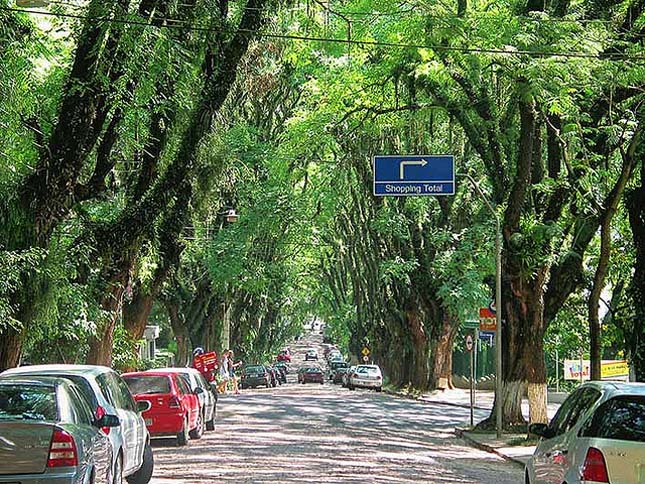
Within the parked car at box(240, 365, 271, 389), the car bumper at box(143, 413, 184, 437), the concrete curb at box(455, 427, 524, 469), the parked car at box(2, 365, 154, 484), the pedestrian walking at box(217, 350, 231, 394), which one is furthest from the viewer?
the parked car at box(240, 365, 271, 389)

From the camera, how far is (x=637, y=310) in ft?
62.6

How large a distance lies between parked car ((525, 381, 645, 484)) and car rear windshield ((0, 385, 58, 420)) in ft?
16.9

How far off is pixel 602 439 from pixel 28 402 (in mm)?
5830

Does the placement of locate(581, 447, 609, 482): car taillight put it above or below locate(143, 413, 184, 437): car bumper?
above

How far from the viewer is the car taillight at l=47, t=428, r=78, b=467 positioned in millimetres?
10242

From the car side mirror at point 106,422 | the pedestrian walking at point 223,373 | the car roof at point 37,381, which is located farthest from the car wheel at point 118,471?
the pedestrian walking at point 223,373

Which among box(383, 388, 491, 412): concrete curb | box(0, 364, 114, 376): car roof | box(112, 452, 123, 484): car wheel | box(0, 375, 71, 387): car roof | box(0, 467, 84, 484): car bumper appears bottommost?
box(383, 388, 491, 412): concrete curb

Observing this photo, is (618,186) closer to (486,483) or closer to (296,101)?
(486,483)

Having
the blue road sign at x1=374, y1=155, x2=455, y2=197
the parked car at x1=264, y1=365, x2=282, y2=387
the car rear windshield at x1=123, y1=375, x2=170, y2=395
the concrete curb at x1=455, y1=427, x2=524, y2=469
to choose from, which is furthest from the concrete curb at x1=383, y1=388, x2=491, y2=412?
the car rear windshield at x1=123, y1=375, x2=170, y2=395

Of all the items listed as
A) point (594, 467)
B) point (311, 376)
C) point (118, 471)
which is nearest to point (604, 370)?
point (118, 471)

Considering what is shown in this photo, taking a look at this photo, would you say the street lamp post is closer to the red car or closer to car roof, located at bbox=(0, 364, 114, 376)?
the red car

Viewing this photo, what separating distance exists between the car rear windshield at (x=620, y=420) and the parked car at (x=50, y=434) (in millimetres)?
4915

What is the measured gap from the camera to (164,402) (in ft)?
71.4

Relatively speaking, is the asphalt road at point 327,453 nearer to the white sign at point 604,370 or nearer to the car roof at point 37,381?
the car roof at point 37,381
